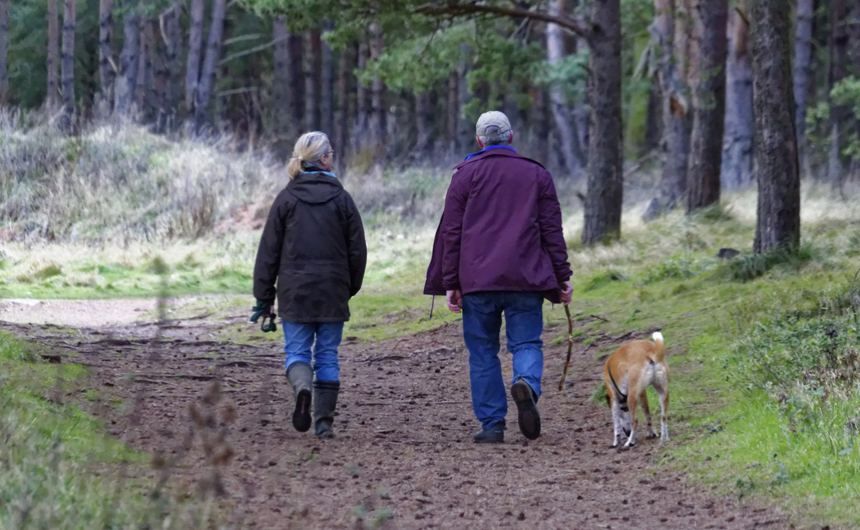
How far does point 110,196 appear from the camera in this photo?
62.4 feet

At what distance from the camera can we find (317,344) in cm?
657

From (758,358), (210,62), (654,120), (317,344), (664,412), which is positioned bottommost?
(664,412)

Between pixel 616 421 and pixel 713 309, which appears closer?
pixel 616 421

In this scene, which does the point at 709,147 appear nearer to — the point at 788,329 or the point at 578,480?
the point at 788,329

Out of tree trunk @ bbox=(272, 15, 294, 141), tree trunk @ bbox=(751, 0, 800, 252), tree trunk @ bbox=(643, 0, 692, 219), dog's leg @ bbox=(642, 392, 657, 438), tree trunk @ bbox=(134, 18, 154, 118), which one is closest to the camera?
dog's leg @ bbox=(642, 392, 657, 438)

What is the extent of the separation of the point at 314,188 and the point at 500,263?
4.25 feet

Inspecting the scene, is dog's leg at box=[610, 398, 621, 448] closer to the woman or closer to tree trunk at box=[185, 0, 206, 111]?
the woman

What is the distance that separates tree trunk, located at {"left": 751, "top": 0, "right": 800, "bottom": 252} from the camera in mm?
10281

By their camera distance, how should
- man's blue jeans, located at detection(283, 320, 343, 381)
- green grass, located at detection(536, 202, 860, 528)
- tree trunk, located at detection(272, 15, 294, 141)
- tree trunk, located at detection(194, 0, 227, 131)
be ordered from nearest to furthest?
green grass, located at detection(536, 202, 860, 528) < man's blue jeans, located at detection(283, 320, 343, 381) < tree trunk, located at detection(194, 0, 227, 131) < tree trunk, located at detection(272, 15, 294, 141)

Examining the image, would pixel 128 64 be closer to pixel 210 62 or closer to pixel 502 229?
pixel 210 62

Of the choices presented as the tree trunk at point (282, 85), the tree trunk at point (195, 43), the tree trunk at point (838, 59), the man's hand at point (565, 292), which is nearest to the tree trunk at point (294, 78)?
the tree trunk at point (282, 85)

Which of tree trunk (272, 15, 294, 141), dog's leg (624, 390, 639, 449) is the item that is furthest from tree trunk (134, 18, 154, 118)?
dog's leg (624, 390, 639, 449)

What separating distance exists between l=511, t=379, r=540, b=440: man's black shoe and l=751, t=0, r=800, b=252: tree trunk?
5.18 m

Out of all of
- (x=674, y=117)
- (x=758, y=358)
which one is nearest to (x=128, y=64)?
(x=674, y=117)
